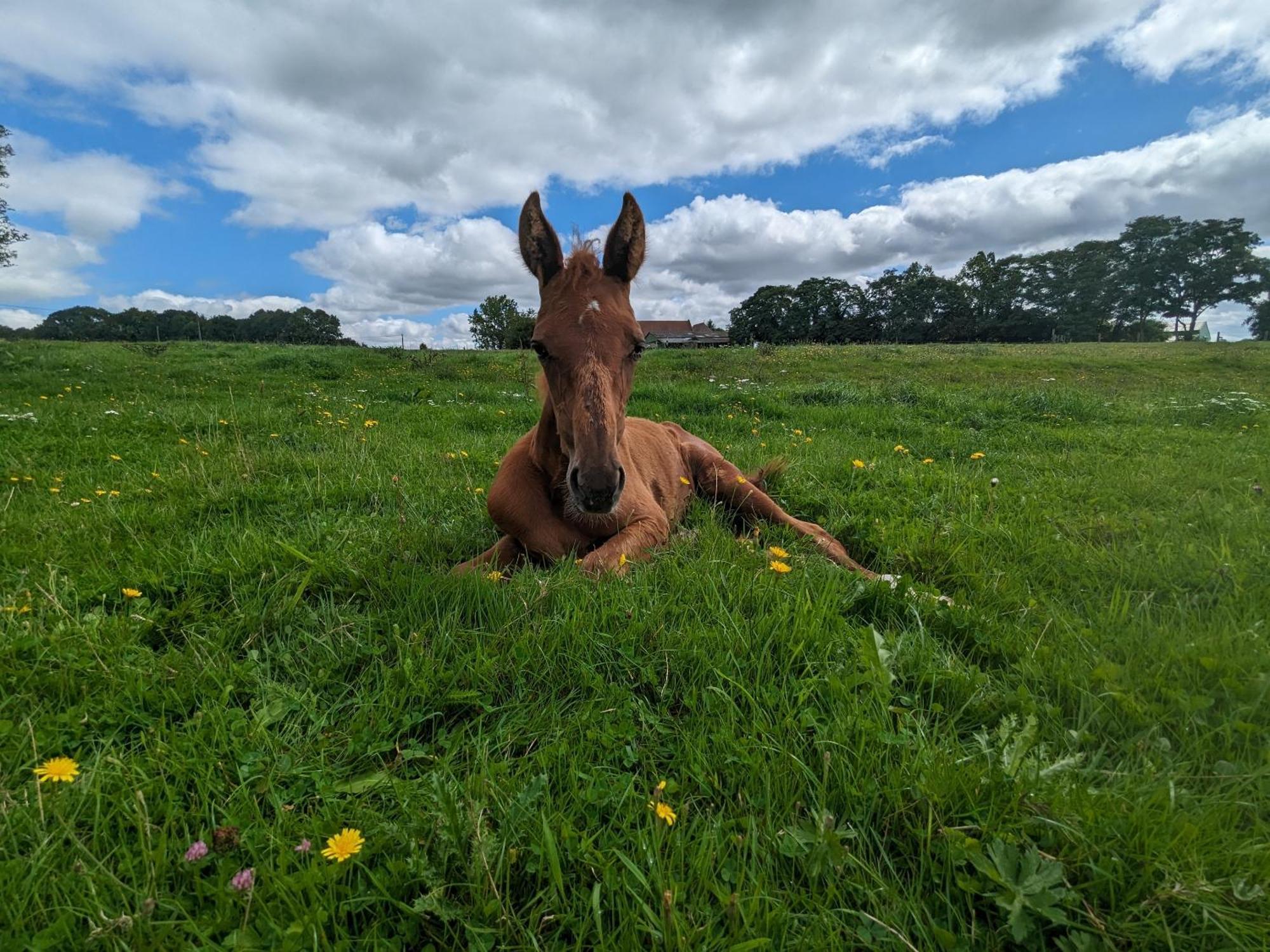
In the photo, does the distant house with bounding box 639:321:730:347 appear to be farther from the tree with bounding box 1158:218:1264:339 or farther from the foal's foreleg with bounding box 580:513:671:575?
the foal's foreleg with bounding box 580:513:671:575

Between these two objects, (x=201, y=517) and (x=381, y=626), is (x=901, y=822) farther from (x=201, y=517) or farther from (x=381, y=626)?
(x=201, y=517)

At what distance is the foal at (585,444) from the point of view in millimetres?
2912

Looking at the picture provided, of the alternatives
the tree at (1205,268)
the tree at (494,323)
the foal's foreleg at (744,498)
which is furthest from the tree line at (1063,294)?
the foal's foreleg at (744,498)

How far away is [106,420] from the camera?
716cm

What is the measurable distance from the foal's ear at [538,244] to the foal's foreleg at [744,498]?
240cm

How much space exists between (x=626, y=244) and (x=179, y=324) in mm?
98879

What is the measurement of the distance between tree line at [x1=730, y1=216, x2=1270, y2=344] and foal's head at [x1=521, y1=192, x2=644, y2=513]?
6433 centimetres

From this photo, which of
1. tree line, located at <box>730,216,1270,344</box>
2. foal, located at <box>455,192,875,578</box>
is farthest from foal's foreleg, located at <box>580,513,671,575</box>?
tree line, located at <box>730,216,1270,344</box>

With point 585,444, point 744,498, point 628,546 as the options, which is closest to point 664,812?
point 585,444

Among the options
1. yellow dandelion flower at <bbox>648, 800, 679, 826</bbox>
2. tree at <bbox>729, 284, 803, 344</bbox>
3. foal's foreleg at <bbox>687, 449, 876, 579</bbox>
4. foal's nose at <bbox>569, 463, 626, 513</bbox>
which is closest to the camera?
yellow dandelion flower at <bbox>648, 800, 679, 826</bbox>

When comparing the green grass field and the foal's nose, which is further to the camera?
the foal's nose

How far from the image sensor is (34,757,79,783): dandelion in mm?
1363

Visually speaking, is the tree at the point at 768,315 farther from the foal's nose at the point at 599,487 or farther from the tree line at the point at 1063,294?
the foal's nose at the point at 599,487

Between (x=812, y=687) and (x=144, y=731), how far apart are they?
2.18m
